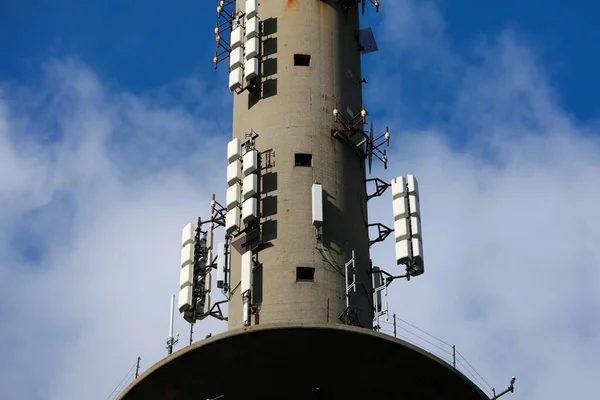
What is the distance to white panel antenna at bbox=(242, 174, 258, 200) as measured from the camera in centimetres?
3575

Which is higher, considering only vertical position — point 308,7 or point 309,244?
point 308,7

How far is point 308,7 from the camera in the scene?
132 feet

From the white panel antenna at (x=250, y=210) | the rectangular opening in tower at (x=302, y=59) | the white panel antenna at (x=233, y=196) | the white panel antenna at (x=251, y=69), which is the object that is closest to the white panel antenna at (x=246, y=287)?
the white panel antenna at (x=250, y=210)

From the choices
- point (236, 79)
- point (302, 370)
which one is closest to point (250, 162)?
point (236, 79)

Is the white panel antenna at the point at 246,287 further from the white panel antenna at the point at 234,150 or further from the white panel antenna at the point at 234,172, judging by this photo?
the white panel antenna at the point at 234,150

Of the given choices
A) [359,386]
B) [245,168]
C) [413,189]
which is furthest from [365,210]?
[359,386]

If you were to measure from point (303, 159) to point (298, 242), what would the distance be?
3.11 m

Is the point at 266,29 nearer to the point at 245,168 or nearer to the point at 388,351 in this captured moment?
the point at 245,168

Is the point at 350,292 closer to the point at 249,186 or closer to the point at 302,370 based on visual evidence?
the point at 302,370

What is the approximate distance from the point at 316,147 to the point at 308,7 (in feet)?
18.8

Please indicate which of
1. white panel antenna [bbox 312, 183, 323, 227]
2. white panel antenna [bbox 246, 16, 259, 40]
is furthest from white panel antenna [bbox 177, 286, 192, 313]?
white panel antenna [bbox 246, 16, 259, 40]

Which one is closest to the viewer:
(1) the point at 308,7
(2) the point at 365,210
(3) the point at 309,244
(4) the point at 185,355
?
(4) the point at 185,355

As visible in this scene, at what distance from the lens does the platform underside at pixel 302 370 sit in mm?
31297

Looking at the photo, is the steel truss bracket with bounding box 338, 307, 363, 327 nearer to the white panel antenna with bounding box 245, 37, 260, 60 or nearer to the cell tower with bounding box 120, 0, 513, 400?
the cell tower with bounding box 120, 0, 513, 400
